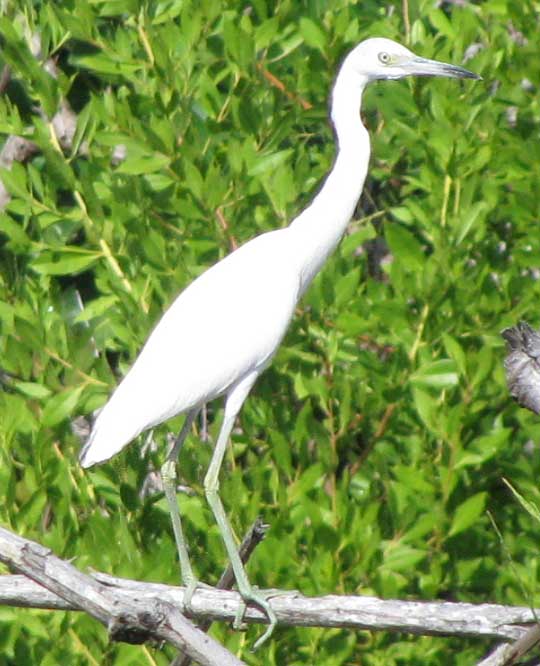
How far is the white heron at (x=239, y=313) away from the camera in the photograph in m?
3.45

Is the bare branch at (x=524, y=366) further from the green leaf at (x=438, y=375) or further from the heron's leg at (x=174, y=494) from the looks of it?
the heron's leg at (x=174, y=494)

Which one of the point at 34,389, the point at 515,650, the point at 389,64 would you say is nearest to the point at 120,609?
the point at 515,650

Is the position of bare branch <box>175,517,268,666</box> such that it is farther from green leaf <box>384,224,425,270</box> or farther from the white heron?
green leaf <box>384,224,425,270</box>

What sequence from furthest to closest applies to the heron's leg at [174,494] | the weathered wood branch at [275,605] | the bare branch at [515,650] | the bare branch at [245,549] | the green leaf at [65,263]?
the green leaf at [65,263] < the heron's leg at [174,494] < the bare branch at [245,549] < the weathered wood branch at [275,605] < the bare branch at [515,650]

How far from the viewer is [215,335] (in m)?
3.56

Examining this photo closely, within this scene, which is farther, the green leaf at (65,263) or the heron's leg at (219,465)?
the green leaf at (65,263)

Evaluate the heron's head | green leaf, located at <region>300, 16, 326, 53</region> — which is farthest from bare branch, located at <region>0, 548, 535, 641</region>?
green leaf, located at <region>300, 16, 326, 53</region>

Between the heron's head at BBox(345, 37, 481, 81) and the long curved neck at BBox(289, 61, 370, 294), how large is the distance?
0.03 meters

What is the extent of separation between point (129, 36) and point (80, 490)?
3.91ft

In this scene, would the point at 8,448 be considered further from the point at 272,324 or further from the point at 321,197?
the point at 321,197

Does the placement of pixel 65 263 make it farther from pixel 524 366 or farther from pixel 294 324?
pixel 524 366

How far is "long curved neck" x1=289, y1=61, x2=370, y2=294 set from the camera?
11.8 ft

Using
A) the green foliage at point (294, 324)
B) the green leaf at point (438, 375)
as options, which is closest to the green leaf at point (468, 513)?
the green foliage at point (294, 324)

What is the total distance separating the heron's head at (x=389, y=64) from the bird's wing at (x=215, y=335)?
477 mm
